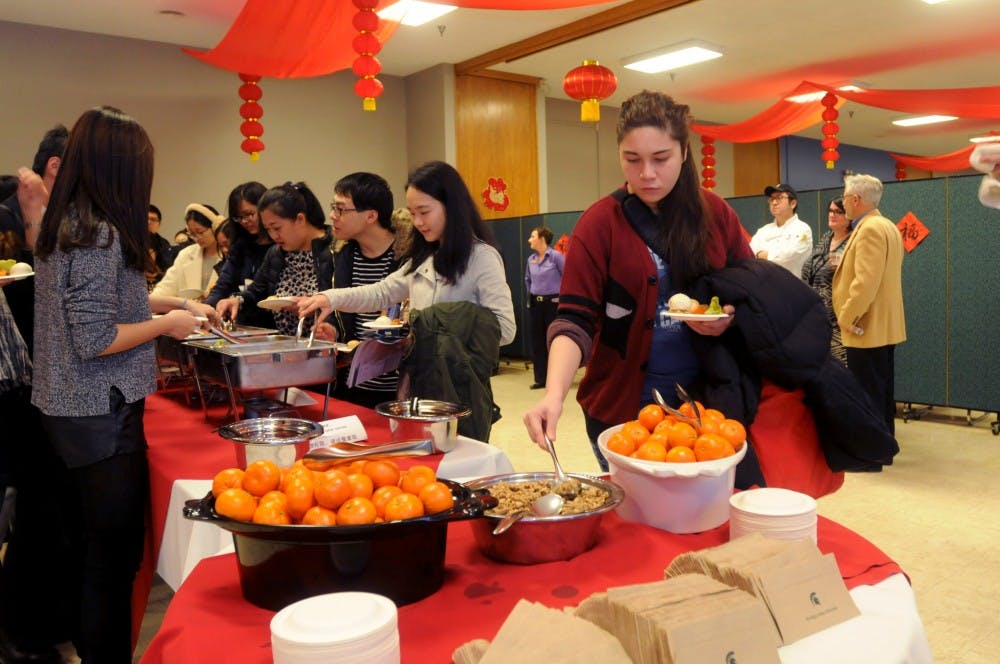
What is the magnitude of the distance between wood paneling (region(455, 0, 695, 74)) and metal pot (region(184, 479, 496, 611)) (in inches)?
248

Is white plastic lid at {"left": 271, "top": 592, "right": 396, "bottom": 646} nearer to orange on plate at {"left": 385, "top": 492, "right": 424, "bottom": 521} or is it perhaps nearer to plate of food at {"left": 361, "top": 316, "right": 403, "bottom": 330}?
orange on plate at {"left": 385, "top": 492, "right": 424, "bottom": 521}

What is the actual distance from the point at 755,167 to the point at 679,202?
40.3 ft


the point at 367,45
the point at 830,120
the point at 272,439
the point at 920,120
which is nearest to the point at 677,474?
the point at 272,439

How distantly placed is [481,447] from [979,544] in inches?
90.3

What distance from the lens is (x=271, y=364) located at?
1932 mm

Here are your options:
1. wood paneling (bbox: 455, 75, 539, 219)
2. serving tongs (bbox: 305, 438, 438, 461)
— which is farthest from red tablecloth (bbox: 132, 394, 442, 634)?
wood paneling (bbox: 455, 75, 539, 219)

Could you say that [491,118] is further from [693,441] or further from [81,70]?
[693,441]

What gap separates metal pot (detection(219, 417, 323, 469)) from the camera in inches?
59.4

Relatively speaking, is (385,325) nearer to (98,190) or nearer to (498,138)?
(98,190)

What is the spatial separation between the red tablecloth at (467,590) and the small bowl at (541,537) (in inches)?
0.5

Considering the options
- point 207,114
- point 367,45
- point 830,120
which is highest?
point 207,114

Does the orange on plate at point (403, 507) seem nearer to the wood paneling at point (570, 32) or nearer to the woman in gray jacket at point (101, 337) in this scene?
the woman in gray jacket at point (101, 337)

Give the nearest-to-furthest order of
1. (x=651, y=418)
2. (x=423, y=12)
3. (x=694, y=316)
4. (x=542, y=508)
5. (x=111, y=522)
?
(x=542, y=508) < (x=651, y=418) < (x=694, y=316) < (x=111, y=522) < (x=423, y=12)

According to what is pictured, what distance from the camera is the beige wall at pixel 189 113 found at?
6.77m
